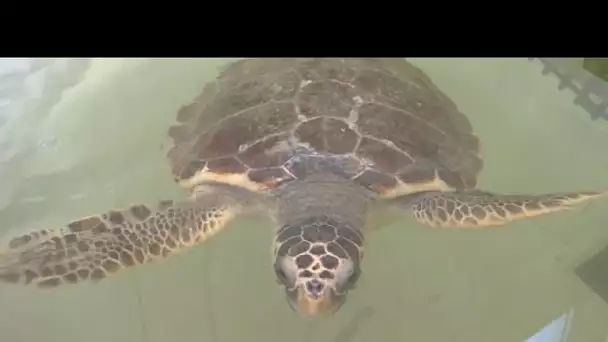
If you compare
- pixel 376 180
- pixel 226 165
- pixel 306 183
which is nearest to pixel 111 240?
pixel 226 165

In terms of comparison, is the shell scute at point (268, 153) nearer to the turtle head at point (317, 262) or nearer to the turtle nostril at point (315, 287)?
the turtle head at point (317, 262)

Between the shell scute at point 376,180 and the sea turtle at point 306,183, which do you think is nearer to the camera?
the sea turtle at point 306,183

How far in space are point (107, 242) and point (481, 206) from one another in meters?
0.67

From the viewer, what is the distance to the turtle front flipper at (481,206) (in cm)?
122

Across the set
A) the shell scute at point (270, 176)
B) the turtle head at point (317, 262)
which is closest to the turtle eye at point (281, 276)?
the turtle head at point (317, 262)

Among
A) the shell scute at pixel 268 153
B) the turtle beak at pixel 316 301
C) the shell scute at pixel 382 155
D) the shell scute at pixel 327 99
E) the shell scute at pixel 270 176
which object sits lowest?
the turtle beak at pixel 316 301

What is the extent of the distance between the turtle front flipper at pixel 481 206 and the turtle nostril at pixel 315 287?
32 cm

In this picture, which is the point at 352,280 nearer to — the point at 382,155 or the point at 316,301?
the point at 316,301

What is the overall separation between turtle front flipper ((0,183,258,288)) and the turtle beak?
0.91 feet

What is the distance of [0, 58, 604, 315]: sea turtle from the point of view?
43.3 inches

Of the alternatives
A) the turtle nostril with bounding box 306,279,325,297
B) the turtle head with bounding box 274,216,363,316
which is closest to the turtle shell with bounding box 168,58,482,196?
the turtle head with bounding box 274,216,363,316

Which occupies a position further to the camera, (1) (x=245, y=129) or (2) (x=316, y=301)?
(1) (x=245, y=129)

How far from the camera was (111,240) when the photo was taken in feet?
3.81

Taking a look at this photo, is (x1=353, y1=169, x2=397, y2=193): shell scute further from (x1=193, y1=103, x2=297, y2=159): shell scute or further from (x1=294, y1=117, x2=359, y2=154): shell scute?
(x1=193, y1=103, x2=297, y2=159): shell scute
